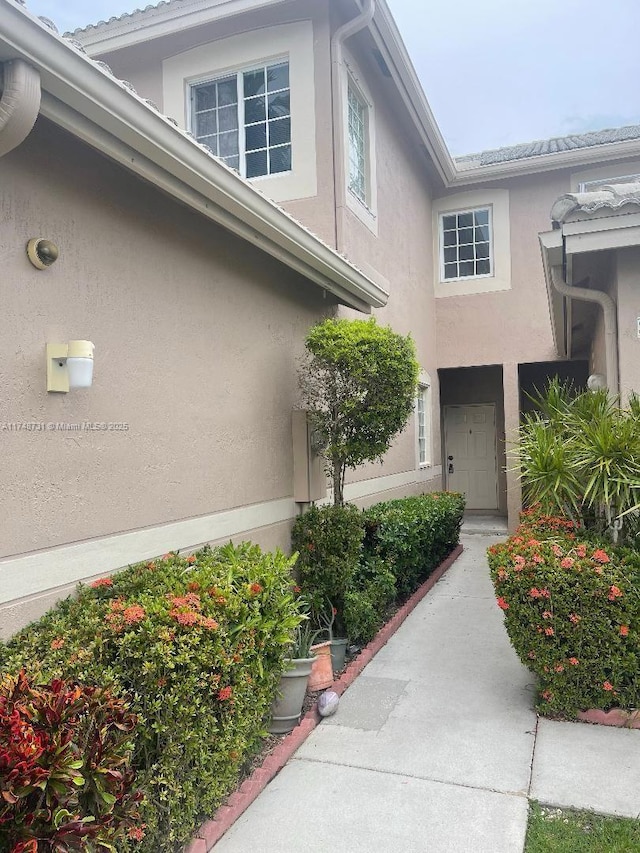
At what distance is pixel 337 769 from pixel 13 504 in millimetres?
2490

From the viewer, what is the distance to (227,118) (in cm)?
943

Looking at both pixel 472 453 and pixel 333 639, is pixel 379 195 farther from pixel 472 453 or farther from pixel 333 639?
pixel 472 453

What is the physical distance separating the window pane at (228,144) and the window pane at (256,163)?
257 millimetres

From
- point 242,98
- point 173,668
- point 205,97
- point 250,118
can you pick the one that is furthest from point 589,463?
point 205,97

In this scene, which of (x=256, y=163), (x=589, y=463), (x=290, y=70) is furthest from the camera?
(x=256, y=163)

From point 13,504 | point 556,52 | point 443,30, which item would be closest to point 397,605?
point 13,504

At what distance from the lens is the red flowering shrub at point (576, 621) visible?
179 inches

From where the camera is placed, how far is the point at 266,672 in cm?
403

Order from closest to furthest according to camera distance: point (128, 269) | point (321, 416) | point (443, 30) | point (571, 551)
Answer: point (128, 269)
point (571, 551)
point (321, 416)
point (443, 30)

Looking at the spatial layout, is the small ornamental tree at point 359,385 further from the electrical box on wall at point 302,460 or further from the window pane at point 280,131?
the window pane at point 280,131

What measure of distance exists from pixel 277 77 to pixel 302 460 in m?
5.52

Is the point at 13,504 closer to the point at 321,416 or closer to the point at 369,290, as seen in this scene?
the point at 321,416

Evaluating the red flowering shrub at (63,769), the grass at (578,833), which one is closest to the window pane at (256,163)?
the red flowering shrub at (63,769)

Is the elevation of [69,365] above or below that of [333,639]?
above
